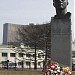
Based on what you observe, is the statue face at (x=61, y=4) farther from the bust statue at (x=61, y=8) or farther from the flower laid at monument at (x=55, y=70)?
the flower laid at monument at (x=55, y=70)

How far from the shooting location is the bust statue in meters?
16.3

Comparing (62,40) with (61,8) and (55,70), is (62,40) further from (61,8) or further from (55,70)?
(55,70)

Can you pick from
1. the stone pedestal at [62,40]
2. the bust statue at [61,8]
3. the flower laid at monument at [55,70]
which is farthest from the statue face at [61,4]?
the flower laid at monument at [55,70]

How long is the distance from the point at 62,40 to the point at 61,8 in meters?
1.69

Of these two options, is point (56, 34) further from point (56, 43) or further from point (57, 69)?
point (57, 69)

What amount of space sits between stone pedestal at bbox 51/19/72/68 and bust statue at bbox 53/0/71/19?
1.22ft

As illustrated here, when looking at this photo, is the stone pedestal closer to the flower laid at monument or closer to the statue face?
the statue face

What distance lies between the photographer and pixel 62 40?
53.8 ft

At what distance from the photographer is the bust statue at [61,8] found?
53.5 ft

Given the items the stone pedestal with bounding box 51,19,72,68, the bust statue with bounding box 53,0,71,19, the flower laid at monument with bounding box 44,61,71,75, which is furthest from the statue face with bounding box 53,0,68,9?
the flower laid at monument with bounding box 44,61,71,75

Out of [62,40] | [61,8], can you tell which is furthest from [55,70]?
[61,8]

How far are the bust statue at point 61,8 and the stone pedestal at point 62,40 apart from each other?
37 centimetres

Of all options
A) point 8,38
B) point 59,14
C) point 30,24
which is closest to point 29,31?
point 30,24

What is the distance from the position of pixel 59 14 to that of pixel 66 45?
1725 millimetres
